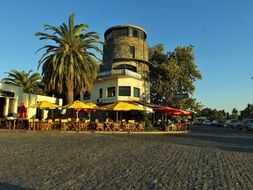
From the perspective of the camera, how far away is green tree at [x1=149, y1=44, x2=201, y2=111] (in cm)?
5366

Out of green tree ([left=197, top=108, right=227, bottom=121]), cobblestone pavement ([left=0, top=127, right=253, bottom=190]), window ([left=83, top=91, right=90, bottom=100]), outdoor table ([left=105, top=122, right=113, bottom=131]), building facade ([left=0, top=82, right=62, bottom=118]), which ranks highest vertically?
green tree ([left=197, top=108, right=227, bottom=121])

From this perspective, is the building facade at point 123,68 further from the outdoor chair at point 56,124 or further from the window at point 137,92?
the outdoor chair at point 56,124

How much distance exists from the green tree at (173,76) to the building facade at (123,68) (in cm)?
349

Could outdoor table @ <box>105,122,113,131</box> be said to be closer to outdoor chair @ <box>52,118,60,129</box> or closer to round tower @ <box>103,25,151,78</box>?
outdoor chair @ <box>52,118,60,129</box>

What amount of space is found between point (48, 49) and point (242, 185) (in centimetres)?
2887

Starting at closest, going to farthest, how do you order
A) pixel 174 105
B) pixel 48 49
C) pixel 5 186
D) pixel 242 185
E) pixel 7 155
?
pixel 5 186 → pixel 242 185 → pixel 7 155 → pixel 48 49 → pixel 174 105

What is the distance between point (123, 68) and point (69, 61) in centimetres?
1806

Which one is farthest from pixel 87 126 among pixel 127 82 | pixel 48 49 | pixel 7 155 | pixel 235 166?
pixel 235 166

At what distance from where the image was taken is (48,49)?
110 ft

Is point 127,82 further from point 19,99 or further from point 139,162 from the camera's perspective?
point 139,162

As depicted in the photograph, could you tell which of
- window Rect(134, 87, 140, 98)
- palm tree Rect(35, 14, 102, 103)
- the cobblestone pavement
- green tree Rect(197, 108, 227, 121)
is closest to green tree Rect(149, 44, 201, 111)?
window Rect(134, 87, 140, 98)

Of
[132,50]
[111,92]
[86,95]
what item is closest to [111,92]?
[111,92]

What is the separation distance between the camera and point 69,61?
32344mm

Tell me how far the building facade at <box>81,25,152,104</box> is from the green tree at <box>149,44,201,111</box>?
3.49 metres
